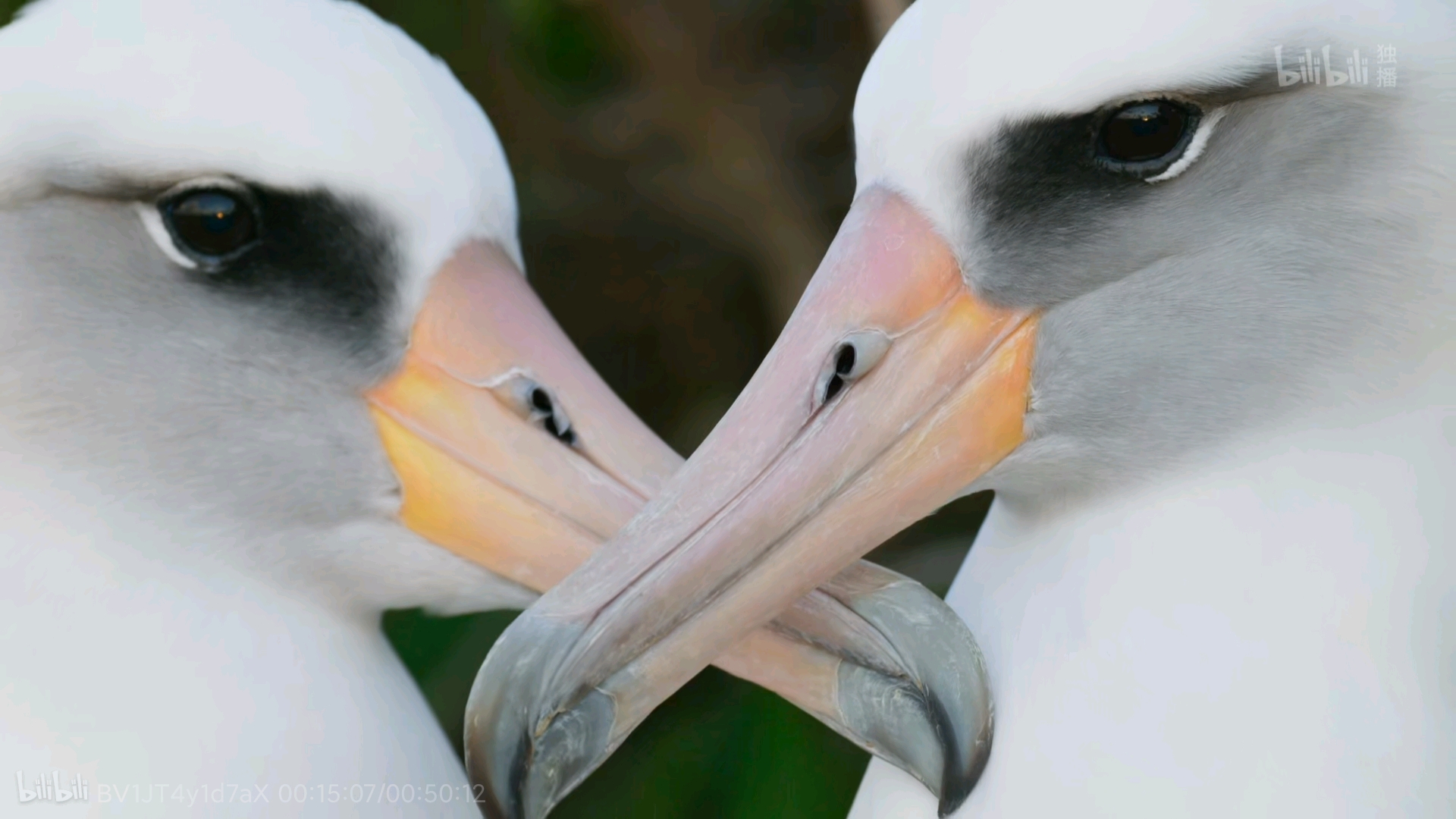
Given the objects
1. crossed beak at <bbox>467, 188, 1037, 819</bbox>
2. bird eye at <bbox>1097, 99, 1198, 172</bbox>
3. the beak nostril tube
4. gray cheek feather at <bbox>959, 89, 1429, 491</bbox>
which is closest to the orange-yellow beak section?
the beak nostril tube

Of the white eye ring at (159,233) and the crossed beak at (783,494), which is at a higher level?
the white eye ring at (159,233)

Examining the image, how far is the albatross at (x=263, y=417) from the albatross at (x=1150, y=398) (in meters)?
0.20

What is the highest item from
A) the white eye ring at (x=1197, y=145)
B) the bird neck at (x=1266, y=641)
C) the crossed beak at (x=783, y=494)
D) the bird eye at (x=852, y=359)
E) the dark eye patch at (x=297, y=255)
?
the dark eye patch at (x=297, y=255)

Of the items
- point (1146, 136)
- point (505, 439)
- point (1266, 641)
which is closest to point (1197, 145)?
point (1146, 136)

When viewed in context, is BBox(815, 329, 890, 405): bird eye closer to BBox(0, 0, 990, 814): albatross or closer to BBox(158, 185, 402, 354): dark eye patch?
BBox(0, 0, 990, 814): albatross

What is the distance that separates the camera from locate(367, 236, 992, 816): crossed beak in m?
1.80

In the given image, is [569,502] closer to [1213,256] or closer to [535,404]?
[535,404]

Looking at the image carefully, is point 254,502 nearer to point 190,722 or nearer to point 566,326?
point 190,722

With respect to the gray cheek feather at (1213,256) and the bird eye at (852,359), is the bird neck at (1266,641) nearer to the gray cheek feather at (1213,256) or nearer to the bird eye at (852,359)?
the gray cheek feather at (1213,256)

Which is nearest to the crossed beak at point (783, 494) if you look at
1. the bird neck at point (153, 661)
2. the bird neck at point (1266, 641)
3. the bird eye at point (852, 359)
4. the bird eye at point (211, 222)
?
the bird eye at point (852, 359)

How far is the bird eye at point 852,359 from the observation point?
1689 mm

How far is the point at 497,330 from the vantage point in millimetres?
1908

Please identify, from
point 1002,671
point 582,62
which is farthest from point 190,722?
point 582,62

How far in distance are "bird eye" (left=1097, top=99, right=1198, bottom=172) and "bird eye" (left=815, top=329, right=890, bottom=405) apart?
0.30 meters
